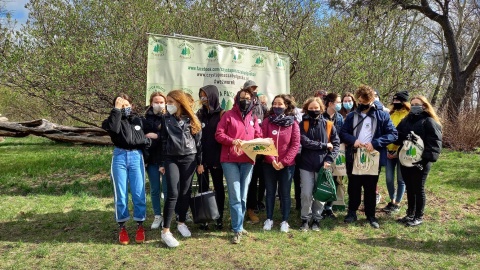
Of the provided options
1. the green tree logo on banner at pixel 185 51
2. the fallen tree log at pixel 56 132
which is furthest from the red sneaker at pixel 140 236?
the fallen tree log at pixel 56 132

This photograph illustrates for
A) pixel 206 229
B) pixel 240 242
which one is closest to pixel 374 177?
pixel 240 242

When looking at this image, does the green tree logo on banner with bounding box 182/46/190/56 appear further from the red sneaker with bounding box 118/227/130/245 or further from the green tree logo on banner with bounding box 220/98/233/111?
the red sneaker with bounding box 118/227/130/245

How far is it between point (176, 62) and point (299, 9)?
15.7ft

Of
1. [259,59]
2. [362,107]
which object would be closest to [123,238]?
[362,107]

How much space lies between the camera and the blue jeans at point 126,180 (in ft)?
14.6

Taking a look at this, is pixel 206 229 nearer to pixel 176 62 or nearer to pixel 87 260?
pixel 87 260

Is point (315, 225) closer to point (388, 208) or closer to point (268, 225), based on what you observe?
point (268, 225)

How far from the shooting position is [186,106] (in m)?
4.48

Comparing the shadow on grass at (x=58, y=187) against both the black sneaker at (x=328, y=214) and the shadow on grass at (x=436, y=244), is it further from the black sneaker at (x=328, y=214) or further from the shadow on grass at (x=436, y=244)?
the shadow on grass at (x=436, y=244)

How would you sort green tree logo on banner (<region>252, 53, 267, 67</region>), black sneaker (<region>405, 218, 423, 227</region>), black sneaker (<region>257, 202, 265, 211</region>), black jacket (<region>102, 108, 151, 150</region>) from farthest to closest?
1. green tree logo on banner (<region>252, 53, 267, 67</region>)
2. black sneaker (<region>257, 202, 265, 211</region>)
3. black sneaker (<region>405, 218, 423, 227</region>)
4. black jacket (<region>102, 108, 151, 150</region>)

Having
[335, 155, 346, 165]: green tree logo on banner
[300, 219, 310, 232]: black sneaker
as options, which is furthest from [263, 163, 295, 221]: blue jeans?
[335, 155, 346, 165]: green tree logo on banner

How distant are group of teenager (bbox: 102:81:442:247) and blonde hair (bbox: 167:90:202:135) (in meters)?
0.01

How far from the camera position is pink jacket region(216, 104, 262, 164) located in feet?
14.8

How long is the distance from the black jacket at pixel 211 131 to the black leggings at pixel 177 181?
32cm
